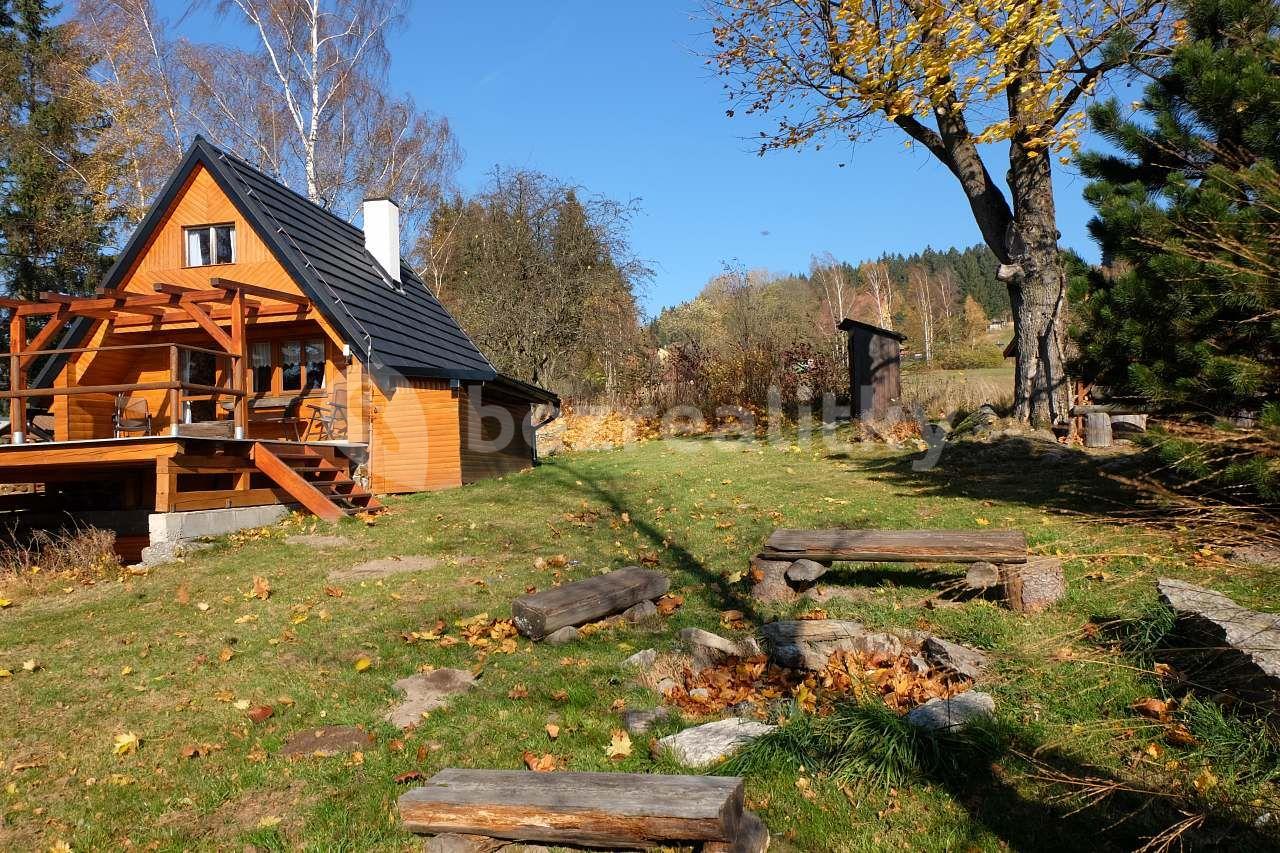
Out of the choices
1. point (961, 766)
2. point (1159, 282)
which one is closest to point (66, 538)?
point (961, 766)

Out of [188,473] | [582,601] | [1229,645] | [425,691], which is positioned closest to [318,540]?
[188,473]

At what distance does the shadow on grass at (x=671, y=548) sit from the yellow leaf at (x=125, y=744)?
415cm

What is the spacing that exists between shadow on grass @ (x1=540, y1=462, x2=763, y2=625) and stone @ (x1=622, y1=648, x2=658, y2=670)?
1.17 m

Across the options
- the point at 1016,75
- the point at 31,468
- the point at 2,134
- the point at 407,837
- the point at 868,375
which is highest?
the point at 2,134

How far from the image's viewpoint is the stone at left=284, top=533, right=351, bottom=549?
392 inches

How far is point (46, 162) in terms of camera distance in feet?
83.5

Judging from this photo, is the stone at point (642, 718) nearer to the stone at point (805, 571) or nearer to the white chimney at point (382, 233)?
the stone at point (805, 571)

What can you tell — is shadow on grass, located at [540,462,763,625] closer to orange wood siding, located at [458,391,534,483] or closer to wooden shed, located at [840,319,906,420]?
orange wood siding, located at [458,391,534,483]

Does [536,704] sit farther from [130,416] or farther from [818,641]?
[130,416]

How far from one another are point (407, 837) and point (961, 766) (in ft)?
8.27

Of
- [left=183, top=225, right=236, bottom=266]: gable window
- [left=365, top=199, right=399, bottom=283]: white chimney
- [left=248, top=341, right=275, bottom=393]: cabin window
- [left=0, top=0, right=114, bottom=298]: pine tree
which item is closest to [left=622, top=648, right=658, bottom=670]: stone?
[left=248, top=341, right=275, bottom=393]: cabin window

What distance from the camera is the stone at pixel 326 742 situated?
167 inches

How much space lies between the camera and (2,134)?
2536 centimetres

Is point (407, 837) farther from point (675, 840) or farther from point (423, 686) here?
point (423, 686)
